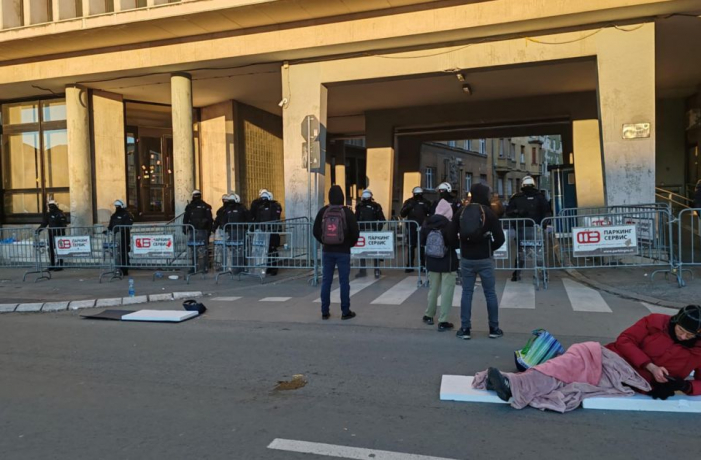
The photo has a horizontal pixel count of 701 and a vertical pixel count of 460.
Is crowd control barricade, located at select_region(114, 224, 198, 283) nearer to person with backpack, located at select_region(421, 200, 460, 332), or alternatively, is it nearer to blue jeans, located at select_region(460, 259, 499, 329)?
person with backpack, located at select_region(421, 200, 460, 332)

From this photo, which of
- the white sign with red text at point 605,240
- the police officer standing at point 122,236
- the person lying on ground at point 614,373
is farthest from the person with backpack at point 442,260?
the police officer standing at point 122,236

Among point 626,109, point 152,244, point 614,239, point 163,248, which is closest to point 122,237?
point 152,244

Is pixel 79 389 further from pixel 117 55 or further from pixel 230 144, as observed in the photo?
pixel 230 144

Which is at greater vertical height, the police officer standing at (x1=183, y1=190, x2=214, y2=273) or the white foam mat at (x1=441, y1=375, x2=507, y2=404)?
the police officer standing at (x1=183, y1=190, x2=214, y2=273)

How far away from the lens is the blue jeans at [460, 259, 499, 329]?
21.6 ft

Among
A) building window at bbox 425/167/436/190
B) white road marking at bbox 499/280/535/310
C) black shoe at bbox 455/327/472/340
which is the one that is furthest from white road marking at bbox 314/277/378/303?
building window at bbox 425/167/436/190

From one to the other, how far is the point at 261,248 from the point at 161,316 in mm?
3706

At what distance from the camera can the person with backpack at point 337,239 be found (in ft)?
25.6

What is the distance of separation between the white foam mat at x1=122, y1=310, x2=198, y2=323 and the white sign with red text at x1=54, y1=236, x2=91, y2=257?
4.89 m

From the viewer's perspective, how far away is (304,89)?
1378 cm

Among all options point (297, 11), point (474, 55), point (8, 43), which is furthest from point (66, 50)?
point (474, 55)

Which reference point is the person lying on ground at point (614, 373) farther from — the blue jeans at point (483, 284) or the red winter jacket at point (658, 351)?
the blue jeans at point (483, 284)

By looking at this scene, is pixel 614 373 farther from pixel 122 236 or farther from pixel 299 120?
pixel 122 236

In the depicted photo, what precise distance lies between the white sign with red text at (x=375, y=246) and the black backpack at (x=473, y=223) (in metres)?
4.13
